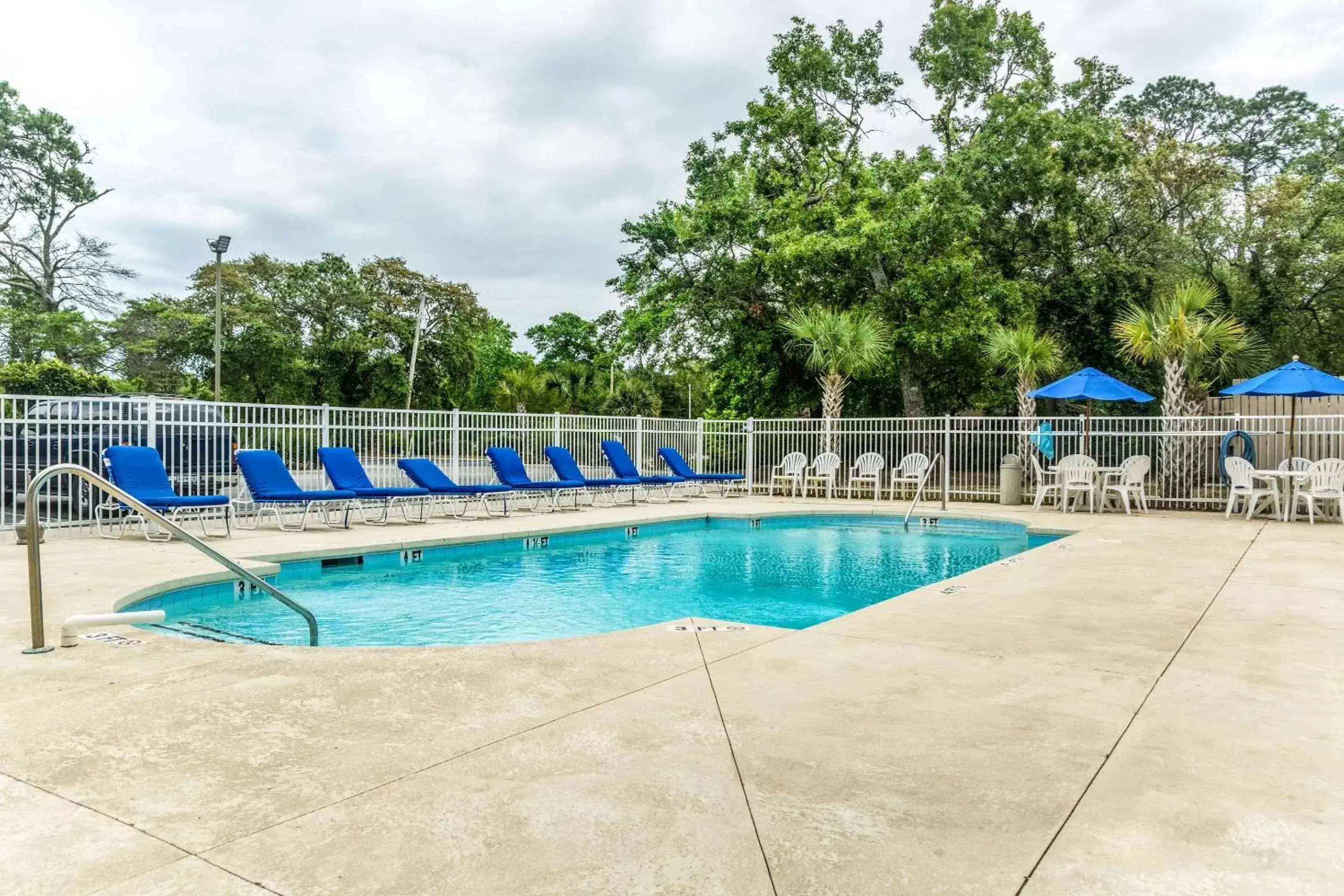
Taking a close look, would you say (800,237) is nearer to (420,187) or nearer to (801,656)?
(420,187)

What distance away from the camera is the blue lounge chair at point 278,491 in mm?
9305

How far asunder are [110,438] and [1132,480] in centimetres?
1402

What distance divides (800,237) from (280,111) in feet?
39.6

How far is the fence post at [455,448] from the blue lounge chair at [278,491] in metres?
2.57

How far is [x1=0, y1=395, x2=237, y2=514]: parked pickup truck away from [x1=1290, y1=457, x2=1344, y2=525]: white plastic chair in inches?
559

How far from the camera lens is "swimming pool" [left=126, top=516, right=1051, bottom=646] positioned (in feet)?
18.4

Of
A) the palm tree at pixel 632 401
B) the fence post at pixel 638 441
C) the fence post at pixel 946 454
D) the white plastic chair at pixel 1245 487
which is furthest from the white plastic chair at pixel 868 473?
the palm tree at pixel 632 401

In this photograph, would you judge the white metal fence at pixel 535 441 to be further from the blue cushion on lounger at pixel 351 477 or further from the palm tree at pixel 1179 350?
the blue cushion on lounger at pixel 351 477

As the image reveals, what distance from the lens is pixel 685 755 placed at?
8.18 feet

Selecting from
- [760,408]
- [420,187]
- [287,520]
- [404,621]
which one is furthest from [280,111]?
[404,621]

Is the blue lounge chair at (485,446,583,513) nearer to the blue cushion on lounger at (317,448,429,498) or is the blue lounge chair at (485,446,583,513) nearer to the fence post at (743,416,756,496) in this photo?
the blue cushion on lounger at (317,448,429,498)

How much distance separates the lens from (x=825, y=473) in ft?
52.9

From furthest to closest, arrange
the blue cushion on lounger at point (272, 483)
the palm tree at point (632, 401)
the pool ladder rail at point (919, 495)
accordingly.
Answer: the palm tree at point (632, 401) → the pool ladder rail at point (919, 495) → the blue cushion on lounger at point (272, 483)

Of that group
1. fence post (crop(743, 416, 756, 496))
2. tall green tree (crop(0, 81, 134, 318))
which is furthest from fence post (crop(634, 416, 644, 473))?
tall green tree (crop(0, 81, 134, 318))
